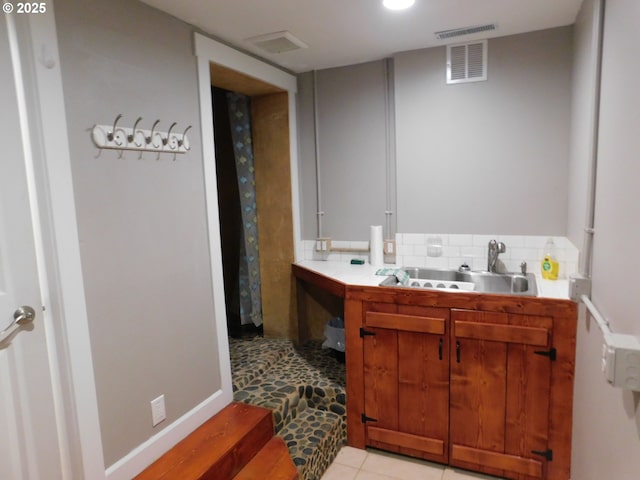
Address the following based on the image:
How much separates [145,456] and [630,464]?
1814 mm

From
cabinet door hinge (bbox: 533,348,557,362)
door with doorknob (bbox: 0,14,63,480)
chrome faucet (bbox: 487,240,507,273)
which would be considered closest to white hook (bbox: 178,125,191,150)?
door with doorknob (bbox: 0,14,63,480)

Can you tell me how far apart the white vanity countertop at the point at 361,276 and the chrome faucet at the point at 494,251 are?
249 millimetres

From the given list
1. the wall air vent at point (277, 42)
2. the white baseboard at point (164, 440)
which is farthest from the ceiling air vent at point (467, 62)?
the white baseboard at point (164, 440)

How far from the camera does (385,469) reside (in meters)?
2.29

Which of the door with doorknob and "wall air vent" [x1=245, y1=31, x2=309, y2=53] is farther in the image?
"wall air vent" [x1=245, y1=31, x2=309, y2=53]

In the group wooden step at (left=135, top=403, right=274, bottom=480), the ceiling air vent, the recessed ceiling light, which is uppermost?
the recessed ceiling light

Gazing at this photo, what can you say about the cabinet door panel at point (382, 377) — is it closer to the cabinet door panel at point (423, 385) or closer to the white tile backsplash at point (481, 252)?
the cabinet door panel at point (423, 385)

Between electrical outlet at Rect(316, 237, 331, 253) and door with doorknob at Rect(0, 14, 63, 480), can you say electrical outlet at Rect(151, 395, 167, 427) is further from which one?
electrical outlet at Rect(316, 237, 331, 253)

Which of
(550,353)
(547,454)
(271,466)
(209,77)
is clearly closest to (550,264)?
(550,353)

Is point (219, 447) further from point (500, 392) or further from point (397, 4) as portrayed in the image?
point (397, 4)

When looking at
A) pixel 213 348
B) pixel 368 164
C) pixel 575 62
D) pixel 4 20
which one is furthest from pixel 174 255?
pixel 575 62

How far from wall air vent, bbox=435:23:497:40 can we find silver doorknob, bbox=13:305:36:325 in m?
2.42

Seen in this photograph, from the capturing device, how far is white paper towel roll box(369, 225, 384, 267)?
292 centimetres

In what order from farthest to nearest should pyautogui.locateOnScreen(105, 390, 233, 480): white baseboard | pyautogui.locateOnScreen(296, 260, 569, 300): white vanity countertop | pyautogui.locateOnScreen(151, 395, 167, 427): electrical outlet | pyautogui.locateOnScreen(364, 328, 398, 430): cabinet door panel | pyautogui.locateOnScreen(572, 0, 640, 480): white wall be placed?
pyautogui.locateOnScreen(364, 328, 398, 430): cabinet door panel, pyautogui.locateOnScreen(296, 260, 569, 300): white vanity countertop, pyautogui.locateOnScreen(151, 395, 167, 427): electrical outlet, pyautogui.locateOnScreen(105, 390, 233, 480): white baseboard, pyautogui.locateOnScreen(572, 0, 640, 480): white wall
